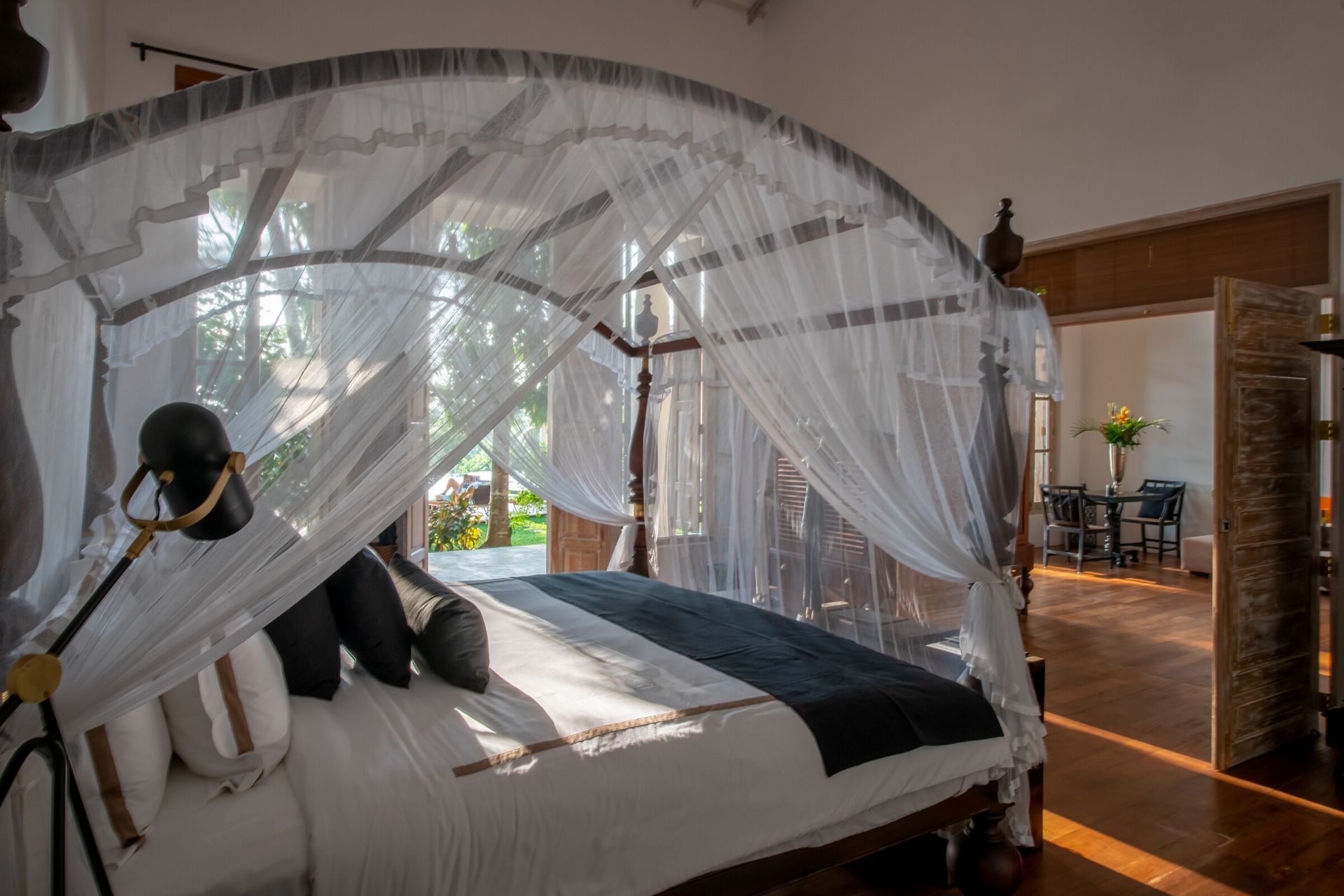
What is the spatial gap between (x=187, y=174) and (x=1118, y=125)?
4270 millimetres

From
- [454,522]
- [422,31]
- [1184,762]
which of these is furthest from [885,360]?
[454,522]

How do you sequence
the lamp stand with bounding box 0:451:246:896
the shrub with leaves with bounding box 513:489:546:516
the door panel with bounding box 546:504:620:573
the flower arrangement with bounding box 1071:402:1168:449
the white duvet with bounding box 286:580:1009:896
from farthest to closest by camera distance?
the shrub with leaves with bounding box 513:489:546:516 → the flower arrangement with bounding box 1071:402:1168:449 → the door panel with bounding box 546:504:620:573 → the white duvet with bounding box 286:580:1009:896 → the lamp stand with bounding box 0:451:246:896

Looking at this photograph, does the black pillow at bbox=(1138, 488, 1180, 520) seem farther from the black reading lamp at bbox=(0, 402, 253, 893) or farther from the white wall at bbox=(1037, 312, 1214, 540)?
the black reading lamp at bbox=(0, 402, 253, 893)

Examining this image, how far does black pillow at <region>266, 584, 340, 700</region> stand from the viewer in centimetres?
204

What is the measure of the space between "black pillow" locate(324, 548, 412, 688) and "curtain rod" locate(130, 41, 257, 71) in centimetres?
296

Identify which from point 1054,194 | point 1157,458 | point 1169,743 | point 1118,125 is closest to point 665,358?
point 1054,194

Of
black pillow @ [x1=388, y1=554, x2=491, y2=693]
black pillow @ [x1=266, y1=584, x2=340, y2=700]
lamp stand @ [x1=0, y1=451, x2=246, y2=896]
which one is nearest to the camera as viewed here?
lamp stand @ [x1=0, y1=451, x2=246, y2=896]

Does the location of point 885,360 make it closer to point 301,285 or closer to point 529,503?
point 301,285

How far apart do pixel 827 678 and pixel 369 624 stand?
1188 mm

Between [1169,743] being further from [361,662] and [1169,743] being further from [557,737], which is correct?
[361,662]

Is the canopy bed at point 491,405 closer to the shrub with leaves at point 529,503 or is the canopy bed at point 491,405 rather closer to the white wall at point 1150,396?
the shrub with leaves at point 529,503

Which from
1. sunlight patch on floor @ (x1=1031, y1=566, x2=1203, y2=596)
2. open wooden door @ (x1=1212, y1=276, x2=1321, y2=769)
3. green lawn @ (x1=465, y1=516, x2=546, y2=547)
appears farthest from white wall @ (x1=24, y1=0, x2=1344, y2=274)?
green lawn @ (x1=465, y1=516, x2=546, y2=547)

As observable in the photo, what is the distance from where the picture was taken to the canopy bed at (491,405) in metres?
1.40

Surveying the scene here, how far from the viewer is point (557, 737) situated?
186cm
